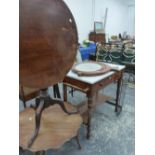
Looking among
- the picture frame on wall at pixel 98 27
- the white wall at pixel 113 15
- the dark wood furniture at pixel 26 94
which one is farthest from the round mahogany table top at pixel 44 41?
the white wall at pixel 113 15

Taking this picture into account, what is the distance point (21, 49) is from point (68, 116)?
0.78 m

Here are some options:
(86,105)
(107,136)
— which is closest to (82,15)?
(86,105)

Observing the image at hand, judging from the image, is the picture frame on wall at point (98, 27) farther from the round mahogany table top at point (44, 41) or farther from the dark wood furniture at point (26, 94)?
the round mahogany table top at point (44, 41)

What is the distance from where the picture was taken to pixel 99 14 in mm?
5809

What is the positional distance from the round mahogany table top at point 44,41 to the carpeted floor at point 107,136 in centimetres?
90

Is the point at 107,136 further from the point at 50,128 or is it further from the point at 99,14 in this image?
the point at 99,14

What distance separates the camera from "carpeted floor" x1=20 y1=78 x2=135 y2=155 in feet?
5.50

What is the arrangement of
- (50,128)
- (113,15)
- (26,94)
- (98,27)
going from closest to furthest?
1. (50,128)
2. (26,94)
3. (98,27)
4. (113,15)

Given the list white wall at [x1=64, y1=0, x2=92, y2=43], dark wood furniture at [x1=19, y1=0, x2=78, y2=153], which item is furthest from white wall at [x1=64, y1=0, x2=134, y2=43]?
dark wood furniture at [x1=19, y1=0, x2=78, y2=153]

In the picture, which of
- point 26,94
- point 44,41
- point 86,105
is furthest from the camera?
point 86,105

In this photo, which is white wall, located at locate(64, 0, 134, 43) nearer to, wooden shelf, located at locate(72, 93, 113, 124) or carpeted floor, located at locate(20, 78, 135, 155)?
wooden shelf, located at locate(72, 93, 113, 124)

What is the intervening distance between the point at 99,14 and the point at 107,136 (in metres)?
4.87
